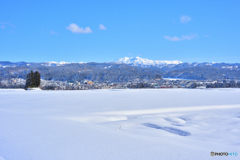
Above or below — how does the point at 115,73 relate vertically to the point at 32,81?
above

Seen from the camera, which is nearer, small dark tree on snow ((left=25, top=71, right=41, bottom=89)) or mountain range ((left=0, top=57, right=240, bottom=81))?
small dark tree on snow ((left=25, top=71, right=41, bottom=89))

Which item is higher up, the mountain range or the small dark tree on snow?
the mountain range

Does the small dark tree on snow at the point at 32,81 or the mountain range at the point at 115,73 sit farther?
the mountain range at the point at 115,73

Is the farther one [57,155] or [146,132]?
[146,132]

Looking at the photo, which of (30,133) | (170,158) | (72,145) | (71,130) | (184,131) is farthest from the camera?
(184,131)

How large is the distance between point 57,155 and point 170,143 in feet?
5.96

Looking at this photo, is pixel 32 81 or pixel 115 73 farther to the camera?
pixel 115 73

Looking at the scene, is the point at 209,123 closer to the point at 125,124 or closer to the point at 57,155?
the point at 125,124

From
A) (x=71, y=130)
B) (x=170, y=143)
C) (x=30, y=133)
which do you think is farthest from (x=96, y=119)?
(x=170, y=143)

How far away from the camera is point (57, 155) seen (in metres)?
2.63

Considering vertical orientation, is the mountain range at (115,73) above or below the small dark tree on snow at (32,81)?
above

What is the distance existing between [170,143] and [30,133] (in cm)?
267

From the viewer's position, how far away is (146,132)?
4.11 metres

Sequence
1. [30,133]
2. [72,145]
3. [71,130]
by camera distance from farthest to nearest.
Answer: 1. [71,130]
2. [30,133]
3. [72,145]
